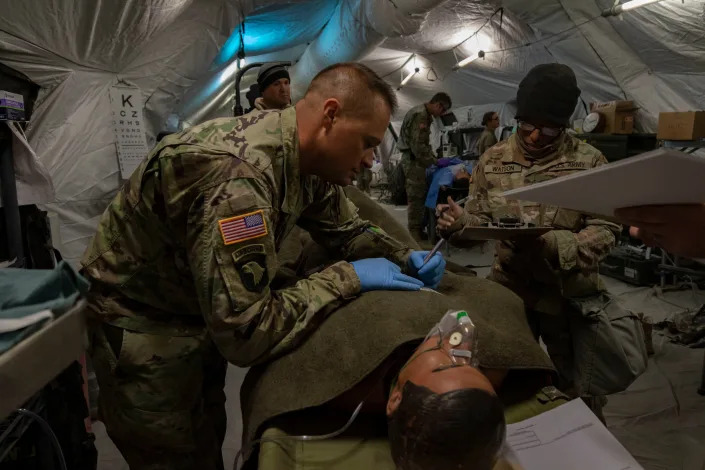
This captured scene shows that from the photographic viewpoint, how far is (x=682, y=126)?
11.2ft

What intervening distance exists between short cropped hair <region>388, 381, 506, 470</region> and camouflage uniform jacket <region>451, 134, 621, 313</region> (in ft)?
2.72

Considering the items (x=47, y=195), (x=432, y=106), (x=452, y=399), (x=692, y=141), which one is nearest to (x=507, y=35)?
(x=432, y=106)

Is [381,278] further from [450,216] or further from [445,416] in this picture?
[450,216]

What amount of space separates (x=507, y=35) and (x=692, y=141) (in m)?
2.77

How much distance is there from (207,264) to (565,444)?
2.89 ft

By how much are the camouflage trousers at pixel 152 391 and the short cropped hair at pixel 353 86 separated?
755 mm

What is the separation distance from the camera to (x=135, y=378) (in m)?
1.25

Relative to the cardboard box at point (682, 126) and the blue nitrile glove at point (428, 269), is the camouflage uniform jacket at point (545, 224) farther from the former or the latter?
the cardboard box at point (682, 126)

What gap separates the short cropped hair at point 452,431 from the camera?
786 mm

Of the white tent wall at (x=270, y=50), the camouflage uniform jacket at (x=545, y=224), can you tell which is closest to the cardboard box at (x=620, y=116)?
the white tent wall at (x=270, y=50)

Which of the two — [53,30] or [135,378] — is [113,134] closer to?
[53,30]

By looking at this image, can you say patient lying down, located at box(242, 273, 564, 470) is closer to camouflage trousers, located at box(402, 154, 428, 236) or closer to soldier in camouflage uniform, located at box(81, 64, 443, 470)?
soldier in camouflage uniform, located at box(81, 64, 443, 470)

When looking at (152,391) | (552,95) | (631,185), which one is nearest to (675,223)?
(631,185)

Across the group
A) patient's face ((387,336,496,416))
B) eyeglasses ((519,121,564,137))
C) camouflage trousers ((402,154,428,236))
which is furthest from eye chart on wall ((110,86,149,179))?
camouflage trousers ((402,154,428,236))
